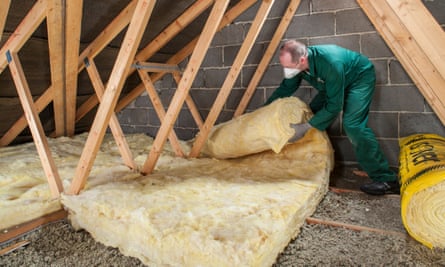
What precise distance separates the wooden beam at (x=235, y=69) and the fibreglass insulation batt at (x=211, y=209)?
0.34 meters

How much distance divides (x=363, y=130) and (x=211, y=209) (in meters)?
1.39

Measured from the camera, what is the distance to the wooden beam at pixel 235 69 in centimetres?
267

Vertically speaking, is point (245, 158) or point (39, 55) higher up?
point (39, 55)

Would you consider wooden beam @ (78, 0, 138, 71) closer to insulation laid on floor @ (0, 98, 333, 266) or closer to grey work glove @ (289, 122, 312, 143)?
insulation laid on floor @ (0, 98, 333, 266)

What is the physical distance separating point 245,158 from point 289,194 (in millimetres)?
925

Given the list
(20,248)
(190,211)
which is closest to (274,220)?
(190,211)

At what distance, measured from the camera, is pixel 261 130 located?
2.64m

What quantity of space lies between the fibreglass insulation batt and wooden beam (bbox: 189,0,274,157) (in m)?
0.34

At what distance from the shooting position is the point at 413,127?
9.75 ft

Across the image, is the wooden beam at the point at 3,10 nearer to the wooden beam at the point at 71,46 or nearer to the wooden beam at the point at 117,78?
the wooden beam at the point at 71,46

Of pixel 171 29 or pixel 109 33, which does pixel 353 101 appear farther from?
pixel 109 33

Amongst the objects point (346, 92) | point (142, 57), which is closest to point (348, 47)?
point (346, 92)

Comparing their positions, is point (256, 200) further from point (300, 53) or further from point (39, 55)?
point (39, 55)

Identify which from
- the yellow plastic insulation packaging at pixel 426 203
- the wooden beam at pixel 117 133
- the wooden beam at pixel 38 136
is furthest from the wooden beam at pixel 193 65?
the yellow plastic insulation packaging at pixel 426 203
